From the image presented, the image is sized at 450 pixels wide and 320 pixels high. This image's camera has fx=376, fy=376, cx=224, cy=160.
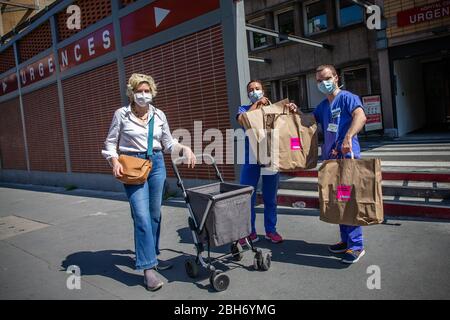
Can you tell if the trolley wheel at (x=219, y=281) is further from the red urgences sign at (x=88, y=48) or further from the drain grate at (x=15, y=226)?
the red urgences sign at (x=88, y=48)

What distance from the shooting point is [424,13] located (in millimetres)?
10891

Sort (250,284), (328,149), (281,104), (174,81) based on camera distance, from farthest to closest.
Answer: (174,81)
(281,104)
(328,149)
(250,284)

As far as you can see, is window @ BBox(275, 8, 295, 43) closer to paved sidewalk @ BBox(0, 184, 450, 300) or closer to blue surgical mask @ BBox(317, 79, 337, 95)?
paved sidewalk @ BBox(0, 184, 450, 300)

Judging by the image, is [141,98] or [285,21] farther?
[285,21]

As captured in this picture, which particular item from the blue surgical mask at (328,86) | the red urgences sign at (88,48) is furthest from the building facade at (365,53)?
the blue surgical mask at (328,86)

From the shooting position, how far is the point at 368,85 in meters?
13.9

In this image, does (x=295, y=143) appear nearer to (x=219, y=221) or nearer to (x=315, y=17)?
(x=219, y=221)

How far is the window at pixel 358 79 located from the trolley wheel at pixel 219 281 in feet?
40.0

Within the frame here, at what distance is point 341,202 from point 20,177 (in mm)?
15653

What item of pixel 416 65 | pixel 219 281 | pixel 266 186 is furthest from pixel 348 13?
pixel 219 281

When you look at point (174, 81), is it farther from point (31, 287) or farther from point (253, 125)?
point (31, 287)

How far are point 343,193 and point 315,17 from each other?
1378 centimetres

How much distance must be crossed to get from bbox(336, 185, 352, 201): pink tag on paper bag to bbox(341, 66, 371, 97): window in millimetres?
11332
